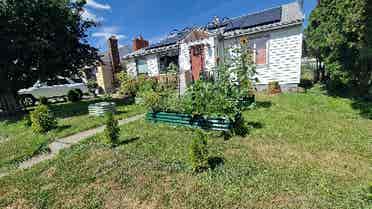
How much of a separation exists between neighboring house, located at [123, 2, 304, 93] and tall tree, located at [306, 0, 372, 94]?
116cm

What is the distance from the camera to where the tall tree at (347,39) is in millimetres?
6059

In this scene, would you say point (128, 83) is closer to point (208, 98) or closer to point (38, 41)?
point (38, 41)

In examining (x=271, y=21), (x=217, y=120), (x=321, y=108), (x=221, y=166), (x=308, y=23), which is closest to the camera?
(x=221, y=166)

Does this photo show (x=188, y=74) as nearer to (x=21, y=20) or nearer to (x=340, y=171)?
(x=21, y=20)

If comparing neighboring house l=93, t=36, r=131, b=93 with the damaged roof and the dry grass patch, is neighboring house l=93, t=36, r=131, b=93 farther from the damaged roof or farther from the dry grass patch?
the dry grass patch

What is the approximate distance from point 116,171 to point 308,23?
41.7ft

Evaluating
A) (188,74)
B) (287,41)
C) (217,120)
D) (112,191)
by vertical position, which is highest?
(287,41)

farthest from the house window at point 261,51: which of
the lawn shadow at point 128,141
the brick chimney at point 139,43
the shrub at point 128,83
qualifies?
the brick chimney at point 139,43

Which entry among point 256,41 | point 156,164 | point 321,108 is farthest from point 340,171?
point 256,41

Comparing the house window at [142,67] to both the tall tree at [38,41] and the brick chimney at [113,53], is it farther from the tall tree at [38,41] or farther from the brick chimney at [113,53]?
the tall tree at [38,41]

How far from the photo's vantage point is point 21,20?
985cm

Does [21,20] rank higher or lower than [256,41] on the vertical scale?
higher

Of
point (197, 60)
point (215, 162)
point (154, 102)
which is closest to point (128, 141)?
point (154, 102)

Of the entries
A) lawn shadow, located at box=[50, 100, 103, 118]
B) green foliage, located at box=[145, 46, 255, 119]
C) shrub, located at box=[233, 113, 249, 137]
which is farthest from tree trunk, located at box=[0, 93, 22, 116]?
shrub, located at box=[233, 113, 249, 137]
